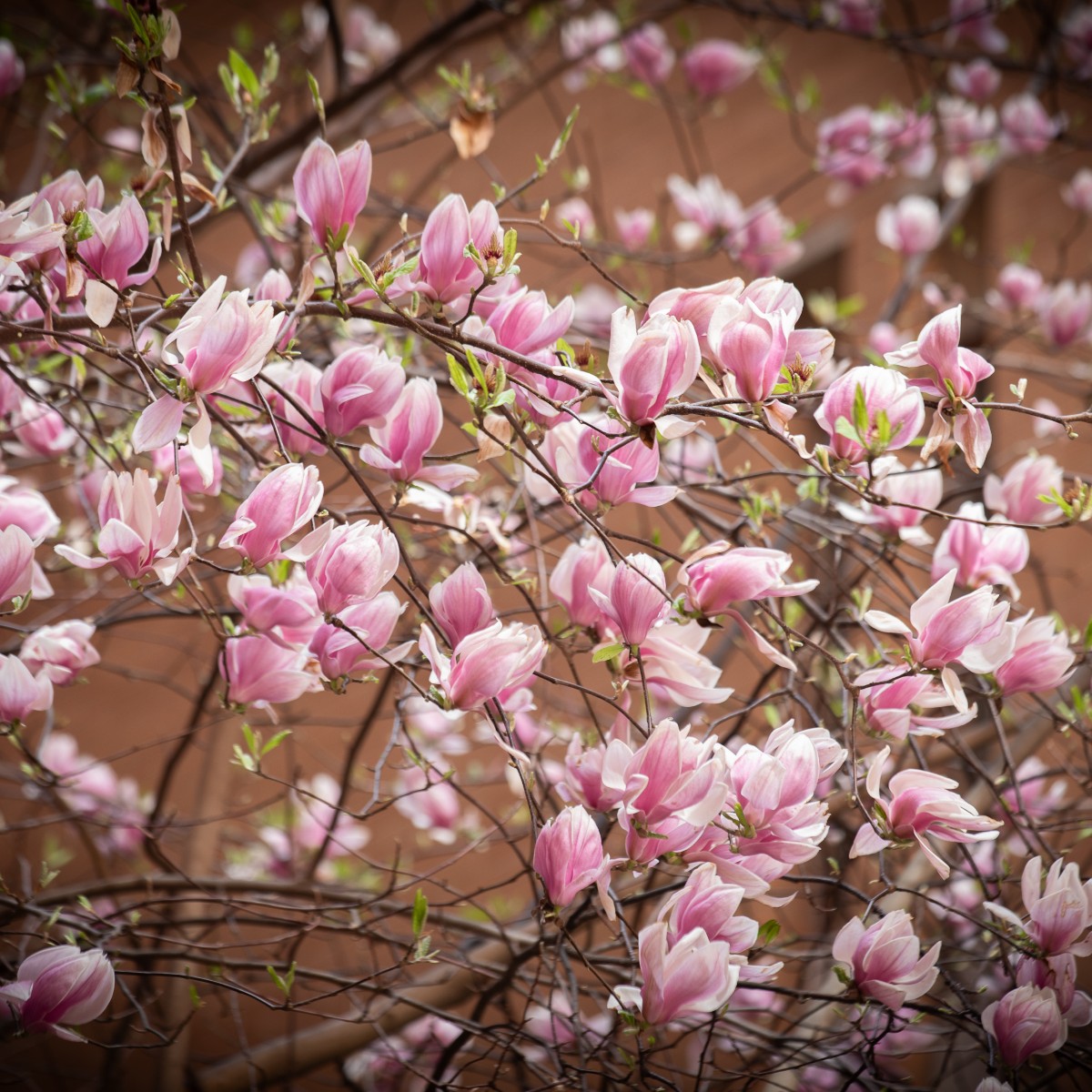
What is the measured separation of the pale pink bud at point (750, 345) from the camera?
503 millimetres

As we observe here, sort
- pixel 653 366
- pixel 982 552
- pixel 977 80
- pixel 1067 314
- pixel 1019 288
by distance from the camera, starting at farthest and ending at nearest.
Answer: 1. pixel 977 80
2. pixel 1019 288
3. pixel 1067 314
4. pixel 982 552
5. pixel 653 366

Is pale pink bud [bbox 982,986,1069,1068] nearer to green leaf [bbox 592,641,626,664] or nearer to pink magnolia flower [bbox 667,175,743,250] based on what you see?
green leaf [bbox 592,641,626,664]

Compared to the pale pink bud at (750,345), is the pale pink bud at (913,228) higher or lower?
higher

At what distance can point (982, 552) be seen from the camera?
0.72 metres

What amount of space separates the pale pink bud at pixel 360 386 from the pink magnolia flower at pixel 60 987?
344mm

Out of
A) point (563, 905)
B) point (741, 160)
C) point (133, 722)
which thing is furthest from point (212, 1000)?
point (741, 160)

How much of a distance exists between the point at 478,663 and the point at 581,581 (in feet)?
0.36

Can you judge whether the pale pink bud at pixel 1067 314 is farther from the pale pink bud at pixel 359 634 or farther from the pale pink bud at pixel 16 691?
the pale pink bud at pixel 16 691

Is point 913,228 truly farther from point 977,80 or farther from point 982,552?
point 982,552

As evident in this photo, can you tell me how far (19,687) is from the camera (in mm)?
597

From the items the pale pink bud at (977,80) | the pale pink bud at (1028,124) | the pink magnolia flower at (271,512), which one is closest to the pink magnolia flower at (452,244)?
the pink magnolia flower at (271,512)

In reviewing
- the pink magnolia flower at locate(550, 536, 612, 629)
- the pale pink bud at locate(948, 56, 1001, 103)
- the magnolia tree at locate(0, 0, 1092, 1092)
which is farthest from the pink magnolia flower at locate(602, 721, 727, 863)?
the pale pink bud at locate(948, 56, 1001, 103)

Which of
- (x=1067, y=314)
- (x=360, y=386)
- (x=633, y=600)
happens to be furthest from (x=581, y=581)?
(x=1067, y=314)

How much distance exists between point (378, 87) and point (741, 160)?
1180mm
